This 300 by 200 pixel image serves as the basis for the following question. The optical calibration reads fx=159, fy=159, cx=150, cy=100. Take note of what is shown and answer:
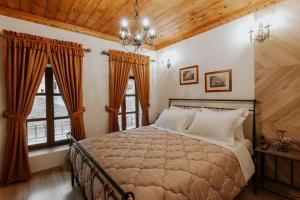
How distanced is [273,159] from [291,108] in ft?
2.41

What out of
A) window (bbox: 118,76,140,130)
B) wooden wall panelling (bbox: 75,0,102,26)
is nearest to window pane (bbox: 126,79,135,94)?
window (bbox: 118,76,140,130)

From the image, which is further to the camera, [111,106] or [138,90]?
[138,90]

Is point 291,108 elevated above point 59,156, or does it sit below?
above

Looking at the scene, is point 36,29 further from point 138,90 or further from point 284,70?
point 284,70

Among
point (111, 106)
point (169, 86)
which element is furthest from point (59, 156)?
point (169, 86)

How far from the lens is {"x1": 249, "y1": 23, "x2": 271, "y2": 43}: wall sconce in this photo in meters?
2.20

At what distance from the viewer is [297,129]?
200cm

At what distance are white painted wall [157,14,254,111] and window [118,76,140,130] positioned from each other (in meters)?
0.74

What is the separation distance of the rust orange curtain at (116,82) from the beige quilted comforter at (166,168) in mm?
1111

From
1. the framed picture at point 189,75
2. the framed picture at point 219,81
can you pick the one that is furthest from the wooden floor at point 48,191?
the framed picture at point 189,75

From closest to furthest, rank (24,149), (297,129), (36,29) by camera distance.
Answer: (297,129), (24,149), (36,29)

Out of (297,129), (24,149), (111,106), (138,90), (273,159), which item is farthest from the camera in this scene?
(138,90)

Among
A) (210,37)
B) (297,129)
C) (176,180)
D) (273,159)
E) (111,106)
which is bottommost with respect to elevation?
(273,159)

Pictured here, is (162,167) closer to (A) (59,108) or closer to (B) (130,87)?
(A) (59,108)
